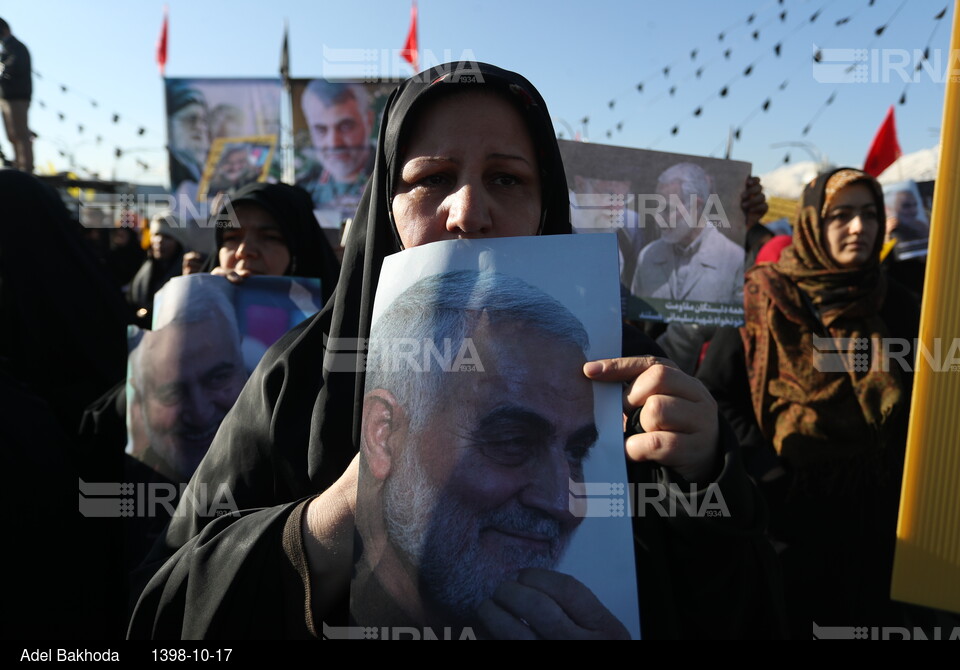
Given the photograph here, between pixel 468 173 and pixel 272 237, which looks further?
pixel 272 237

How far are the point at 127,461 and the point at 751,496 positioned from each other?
183 centimetres

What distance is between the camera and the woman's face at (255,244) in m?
2.69

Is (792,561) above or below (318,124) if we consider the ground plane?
below

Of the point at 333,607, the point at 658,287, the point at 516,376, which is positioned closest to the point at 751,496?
the point at 516,376

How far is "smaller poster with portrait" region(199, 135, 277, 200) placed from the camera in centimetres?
1169

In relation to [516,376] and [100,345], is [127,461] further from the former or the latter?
[516,376]

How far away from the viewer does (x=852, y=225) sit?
332 cm

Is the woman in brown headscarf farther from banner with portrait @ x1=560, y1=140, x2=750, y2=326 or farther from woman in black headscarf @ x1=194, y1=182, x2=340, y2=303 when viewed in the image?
woman in black headscarf @ x1=194, y1=182, x2=340, y2=303

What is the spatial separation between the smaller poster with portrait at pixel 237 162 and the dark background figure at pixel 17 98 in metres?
4.05

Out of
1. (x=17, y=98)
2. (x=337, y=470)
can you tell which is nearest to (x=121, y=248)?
(x=17, y=98)

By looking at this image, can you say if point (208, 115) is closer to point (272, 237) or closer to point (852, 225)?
point (272, 237)

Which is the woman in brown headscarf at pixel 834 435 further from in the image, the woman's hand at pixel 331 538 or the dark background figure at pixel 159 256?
the dark background figure at pixel 159 256

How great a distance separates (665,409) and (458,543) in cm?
33

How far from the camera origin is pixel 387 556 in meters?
0.96
